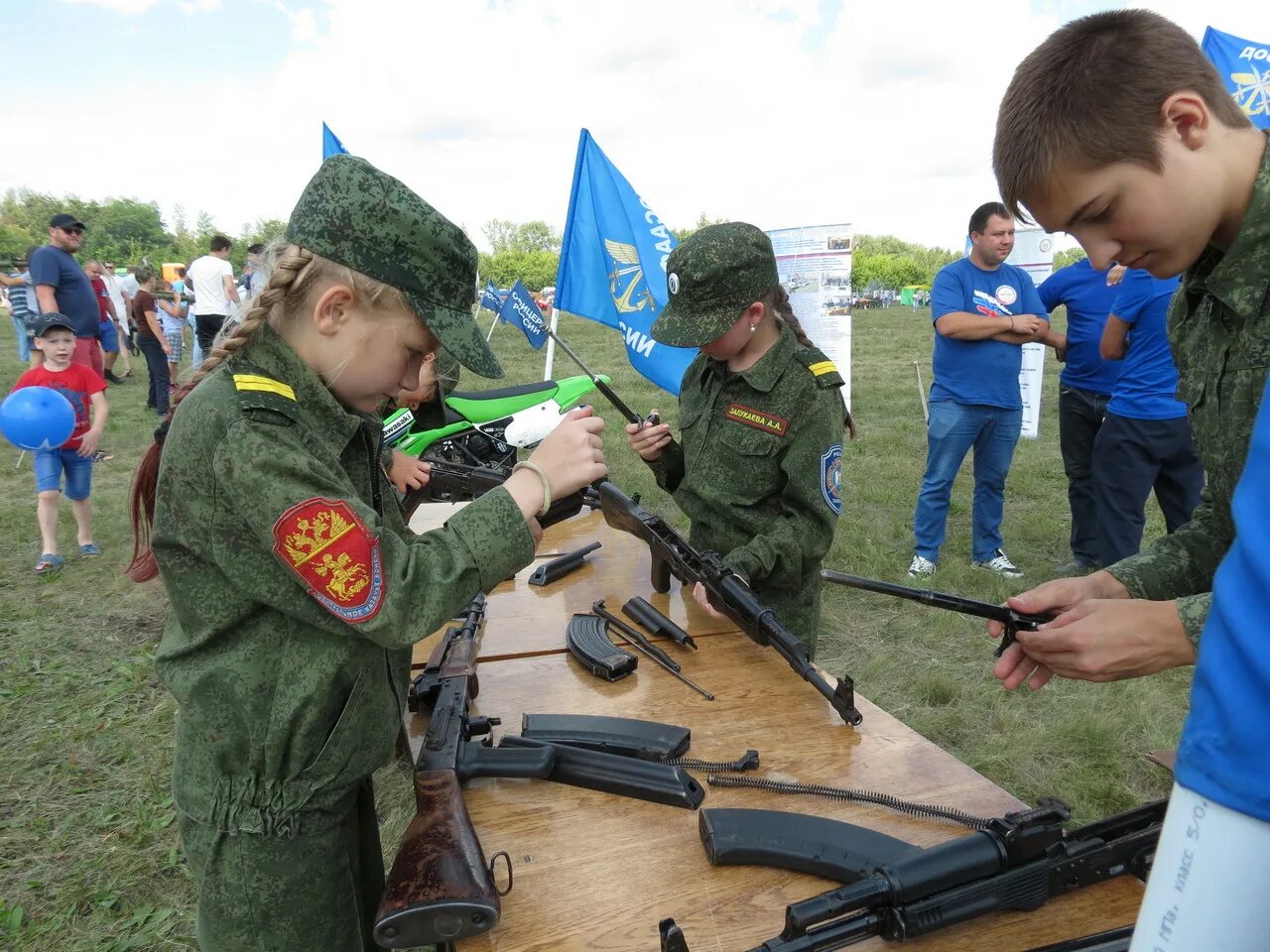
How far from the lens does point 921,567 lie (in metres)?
5.76

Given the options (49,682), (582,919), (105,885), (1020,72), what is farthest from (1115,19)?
(49,682)

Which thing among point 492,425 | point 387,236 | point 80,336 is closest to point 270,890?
point 387,236

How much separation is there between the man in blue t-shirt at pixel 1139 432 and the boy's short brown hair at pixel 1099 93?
3.83 m

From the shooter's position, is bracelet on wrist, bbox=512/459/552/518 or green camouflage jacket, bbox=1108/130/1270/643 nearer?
green camouflage jacket, bbox=1108/130/1270/643

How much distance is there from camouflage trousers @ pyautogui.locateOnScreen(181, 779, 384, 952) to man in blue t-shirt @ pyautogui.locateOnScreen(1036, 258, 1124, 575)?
5.23m

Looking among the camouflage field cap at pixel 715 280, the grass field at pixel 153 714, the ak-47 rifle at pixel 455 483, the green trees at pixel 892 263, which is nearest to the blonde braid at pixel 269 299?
the camouflage field cap at pixel 715 280

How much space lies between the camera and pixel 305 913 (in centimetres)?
155

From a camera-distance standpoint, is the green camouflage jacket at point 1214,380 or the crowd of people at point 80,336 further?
the crowd of people at point 80,336

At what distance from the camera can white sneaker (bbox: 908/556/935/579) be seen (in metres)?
5.73

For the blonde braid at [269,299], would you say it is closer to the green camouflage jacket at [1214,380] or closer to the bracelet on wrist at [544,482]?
the bracelet on wrist at [544,482]

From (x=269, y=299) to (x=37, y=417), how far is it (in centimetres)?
531

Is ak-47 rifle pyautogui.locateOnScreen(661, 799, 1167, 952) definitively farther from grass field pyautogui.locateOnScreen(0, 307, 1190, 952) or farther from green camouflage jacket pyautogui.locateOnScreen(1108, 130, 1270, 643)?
grass field pyautogui.locateOnScreen(0, 307, 1190, 952)

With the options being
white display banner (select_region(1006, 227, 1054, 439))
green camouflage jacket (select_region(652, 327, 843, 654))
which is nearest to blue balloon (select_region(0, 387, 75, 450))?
green camouflage jacket (select_region(652, 327, 843, 654))

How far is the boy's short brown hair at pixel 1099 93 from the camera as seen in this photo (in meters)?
1.22
